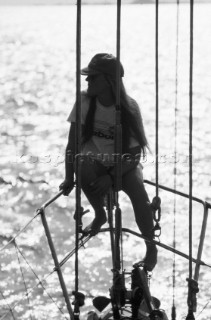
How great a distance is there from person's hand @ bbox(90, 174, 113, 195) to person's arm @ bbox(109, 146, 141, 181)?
0.06 meters

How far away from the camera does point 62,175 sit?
36.6m

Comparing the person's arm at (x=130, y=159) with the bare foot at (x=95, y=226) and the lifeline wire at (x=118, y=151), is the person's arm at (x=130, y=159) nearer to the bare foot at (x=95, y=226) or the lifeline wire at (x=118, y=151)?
the bare foot at (x=95, y=226)

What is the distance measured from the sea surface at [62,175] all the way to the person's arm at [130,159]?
20.1 inches

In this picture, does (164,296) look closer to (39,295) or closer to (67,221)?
(39,295)

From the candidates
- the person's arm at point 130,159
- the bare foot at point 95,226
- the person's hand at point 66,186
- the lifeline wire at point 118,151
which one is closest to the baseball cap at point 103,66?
the person's arm at point 130,159

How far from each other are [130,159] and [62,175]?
31296mm

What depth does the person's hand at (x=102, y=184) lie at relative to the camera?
5359mm

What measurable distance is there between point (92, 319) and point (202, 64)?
239 ft

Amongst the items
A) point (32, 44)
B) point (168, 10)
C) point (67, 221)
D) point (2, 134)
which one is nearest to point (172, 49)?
point (32, 44)

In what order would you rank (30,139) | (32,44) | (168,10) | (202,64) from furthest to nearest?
(168,10) → (32,44) → (202,64) → (30,139)

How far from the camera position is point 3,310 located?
22.6 meters

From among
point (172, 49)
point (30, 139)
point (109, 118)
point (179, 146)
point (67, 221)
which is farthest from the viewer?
point (172, 49)

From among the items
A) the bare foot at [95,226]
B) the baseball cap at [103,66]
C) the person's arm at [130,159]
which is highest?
the baseball cap at [103,66]

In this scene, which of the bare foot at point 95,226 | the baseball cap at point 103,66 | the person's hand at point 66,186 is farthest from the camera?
the bare foot at point 95,226
